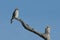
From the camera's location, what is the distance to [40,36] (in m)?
6.77

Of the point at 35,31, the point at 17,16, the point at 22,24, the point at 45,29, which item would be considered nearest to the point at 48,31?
the point at 45,29

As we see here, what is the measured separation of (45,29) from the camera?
710 cm

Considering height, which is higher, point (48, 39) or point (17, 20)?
point (17, 20)

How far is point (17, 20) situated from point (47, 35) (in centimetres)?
172

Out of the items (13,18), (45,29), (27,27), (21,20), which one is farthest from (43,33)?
(13,18)

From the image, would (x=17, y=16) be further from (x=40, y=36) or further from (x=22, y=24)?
(x=40, y=36)

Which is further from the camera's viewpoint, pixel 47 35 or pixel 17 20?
pixel 17 20

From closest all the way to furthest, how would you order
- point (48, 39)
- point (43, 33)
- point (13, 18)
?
point (48, 39) → point (43, 33) → point (13, 18)

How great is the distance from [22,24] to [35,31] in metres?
0.86

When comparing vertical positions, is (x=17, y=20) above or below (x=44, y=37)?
above

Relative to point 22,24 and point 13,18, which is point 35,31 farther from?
point 13,18

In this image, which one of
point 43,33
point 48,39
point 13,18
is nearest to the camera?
point 48,39

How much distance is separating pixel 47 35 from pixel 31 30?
0.82m

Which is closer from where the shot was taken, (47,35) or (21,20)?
(47,35)
